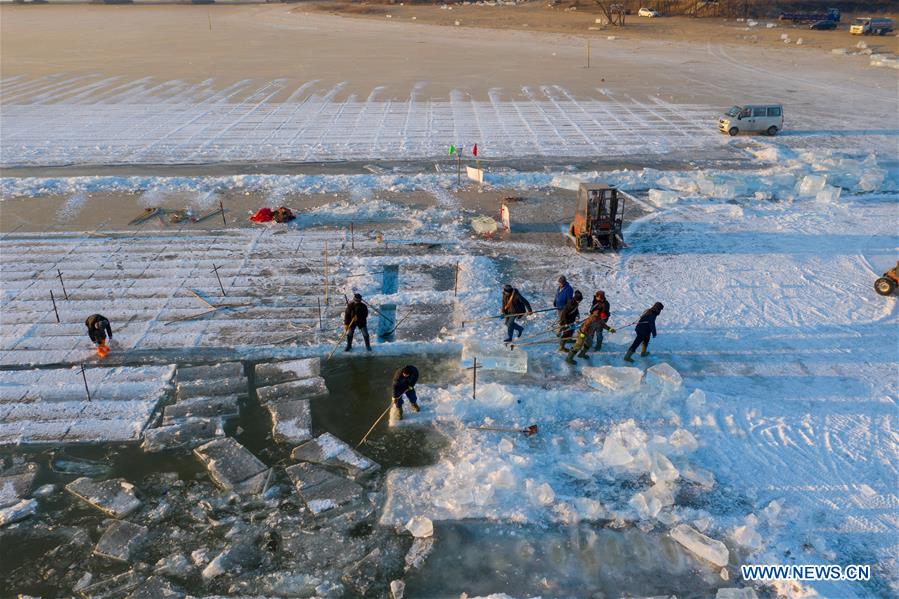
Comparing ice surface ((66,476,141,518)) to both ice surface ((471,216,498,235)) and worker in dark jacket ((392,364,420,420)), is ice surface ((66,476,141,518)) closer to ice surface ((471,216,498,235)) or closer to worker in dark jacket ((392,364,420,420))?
worker in dark jacket ((392,364,420,420))

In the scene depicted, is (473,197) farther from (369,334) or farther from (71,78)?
(71,78)

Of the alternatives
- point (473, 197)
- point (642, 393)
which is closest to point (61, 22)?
point (473, 197)

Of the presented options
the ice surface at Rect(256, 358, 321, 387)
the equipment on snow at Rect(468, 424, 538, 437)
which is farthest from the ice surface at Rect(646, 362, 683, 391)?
the ice surface at Rect(256, 358, 321, 387)

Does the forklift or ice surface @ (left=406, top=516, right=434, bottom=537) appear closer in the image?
ice surface @ (left=406, top=516, right=434, bottom=537)

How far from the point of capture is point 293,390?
11.6 meters

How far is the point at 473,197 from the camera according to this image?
2073cm

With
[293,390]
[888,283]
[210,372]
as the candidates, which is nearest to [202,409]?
[210,372]

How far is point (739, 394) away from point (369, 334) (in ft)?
24.0

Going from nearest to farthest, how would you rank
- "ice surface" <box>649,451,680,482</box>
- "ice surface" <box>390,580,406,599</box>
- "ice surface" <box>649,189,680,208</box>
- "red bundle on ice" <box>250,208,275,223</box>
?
"ice surface" <box>390,580,406,599</box>, "ice surface" <box>649,451,680,482</box>, "red bundle on ice" <box>250,208,275,223</box>, "ice surface" <box>649,189,680,208</box>

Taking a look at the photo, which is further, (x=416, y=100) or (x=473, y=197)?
(x=416, y=100)

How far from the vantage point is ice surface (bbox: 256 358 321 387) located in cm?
1196

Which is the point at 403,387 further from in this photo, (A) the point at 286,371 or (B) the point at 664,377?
(B) the point at 664,377

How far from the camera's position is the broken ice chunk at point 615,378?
11.3m

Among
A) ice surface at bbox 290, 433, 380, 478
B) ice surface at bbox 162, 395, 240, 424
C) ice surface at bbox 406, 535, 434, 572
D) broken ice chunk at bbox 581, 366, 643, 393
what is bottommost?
ice surface at bbox 406, 535, 434, 572
